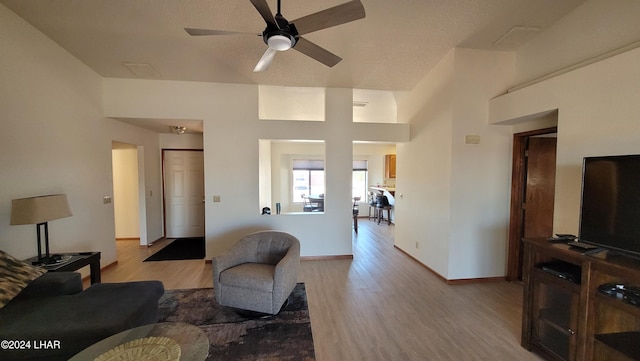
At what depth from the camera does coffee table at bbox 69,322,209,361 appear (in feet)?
4.69

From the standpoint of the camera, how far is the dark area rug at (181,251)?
4.25 metres

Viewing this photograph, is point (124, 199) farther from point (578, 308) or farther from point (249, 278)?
point (578, 308)

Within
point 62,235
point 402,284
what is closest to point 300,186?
point 402,284

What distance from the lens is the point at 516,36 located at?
2.95m

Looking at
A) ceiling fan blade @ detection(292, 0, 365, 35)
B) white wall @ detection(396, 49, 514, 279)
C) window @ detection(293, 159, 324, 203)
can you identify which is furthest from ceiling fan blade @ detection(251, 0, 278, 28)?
window @ detection(293, 159, 324, 203)

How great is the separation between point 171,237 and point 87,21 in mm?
4226

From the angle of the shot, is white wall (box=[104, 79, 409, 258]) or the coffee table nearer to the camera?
the coffee table

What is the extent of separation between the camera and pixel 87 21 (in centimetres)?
257

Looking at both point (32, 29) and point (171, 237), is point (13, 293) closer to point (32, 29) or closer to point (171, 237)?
point (32, 29)

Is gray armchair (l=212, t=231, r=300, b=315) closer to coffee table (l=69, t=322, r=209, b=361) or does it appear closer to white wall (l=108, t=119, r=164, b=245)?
coffee table (l=69, t=322, r=209, b=361)

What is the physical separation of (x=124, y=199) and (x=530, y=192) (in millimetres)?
7392

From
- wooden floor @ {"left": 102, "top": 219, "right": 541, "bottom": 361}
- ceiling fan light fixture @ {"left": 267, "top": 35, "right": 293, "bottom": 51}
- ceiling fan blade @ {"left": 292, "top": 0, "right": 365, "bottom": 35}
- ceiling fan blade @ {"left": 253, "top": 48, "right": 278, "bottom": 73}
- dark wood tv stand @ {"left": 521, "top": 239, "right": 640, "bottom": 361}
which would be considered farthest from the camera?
ceiling fan blade @ {"left": 253, "top": 48, "right": 278, "bottom": 73}

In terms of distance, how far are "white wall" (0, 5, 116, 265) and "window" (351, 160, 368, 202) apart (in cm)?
624

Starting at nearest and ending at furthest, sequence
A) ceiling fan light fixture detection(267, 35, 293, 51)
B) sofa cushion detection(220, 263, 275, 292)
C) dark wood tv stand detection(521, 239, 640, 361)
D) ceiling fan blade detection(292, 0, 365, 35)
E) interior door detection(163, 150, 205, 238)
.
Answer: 1. dark wood tv stand detection(521, 239, 640, 361)
2. ceiling fan blade detection(292, 0, 365, 35)
3. ceiling fan light fixture detection(267, 35, 293, 51)
4. sofa cushion detection(220, 263, 275, 292)
5. interior door detection(163, 150, 205, 238)
